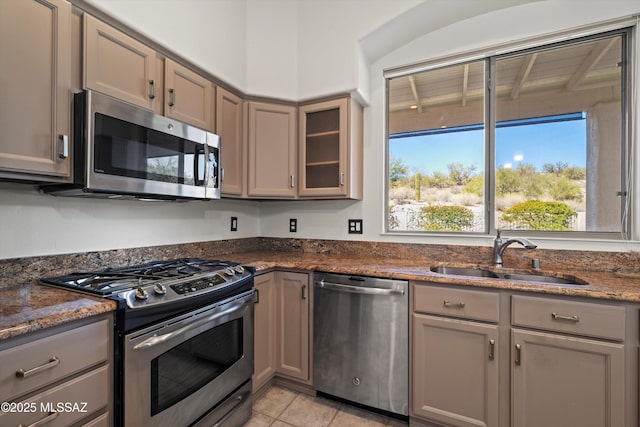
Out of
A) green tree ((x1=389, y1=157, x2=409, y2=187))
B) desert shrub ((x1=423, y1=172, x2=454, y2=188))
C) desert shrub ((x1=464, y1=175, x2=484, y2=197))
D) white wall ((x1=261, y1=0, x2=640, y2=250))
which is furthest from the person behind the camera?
green tree ((x1=389, y1=157, x2=409, y2=187))

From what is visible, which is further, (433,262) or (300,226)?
(300,226)

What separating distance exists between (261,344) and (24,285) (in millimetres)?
1254

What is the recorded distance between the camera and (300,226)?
278 cm

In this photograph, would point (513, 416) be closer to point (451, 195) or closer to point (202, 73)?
point (451, 195)

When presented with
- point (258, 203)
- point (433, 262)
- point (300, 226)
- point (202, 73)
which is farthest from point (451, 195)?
point (202, 73)

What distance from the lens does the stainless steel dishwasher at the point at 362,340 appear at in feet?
5.81

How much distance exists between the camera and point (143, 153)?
4.95 ft

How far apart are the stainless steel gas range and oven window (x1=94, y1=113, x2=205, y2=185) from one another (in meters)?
0.51

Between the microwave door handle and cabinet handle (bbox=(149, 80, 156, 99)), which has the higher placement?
cabinet handle (bbox=(149, 80, 156, 99))

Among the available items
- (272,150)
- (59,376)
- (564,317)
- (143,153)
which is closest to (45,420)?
(59,376)

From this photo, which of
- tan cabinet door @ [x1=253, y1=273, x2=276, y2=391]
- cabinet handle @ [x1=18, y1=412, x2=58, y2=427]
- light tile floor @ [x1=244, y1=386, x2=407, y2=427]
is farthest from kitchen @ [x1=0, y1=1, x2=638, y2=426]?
light tile floor @ [x1=244, y1=386, x2=407, y2=427]

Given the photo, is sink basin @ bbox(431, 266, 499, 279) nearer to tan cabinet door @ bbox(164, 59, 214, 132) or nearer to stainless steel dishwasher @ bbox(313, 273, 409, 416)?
stainless steel dishwasher @ bbox(313, 273, 409, 416)

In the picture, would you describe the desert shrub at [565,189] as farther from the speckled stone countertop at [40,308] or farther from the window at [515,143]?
Result: the speckled stone countertop at [40,308]

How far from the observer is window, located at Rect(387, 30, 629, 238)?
1.96m
